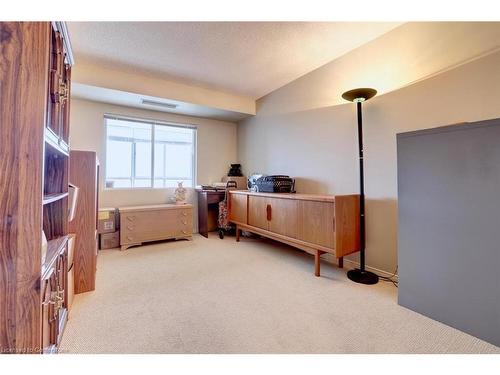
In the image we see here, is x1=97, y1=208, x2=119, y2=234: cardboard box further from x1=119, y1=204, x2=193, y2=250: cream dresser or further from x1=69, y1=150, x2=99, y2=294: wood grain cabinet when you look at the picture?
x1=69, y1=150, x2=99, y2=294: wood grain cabinet

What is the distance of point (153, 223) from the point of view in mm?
3451

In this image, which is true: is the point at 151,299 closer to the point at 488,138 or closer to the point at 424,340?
the point at 424,340

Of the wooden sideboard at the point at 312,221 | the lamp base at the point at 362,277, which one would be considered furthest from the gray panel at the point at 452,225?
the wooden sideboard at the point at 312,221

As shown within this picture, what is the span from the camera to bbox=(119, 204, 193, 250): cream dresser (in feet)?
10.6

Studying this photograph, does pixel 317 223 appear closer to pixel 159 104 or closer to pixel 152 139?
pixel 159 104

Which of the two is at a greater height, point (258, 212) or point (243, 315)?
point (258, 212)

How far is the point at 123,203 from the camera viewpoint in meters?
3.72

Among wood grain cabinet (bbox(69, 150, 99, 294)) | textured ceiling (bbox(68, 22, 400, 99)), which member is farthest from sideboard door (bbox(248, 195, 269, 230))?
wood grain cabinet (bbox(69, 150, 99, 294))

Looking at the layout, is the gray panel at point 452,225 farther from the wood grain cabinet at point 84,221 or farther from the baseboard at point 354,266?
the wood grain cabinet at point 84,221

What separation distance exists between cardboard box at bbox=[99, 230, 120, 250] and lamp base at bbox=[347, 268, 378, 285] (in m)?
3.22

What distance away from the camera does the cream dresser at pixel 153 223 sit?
3240mm

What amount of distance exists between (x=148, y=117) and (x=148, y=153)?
0.64 m

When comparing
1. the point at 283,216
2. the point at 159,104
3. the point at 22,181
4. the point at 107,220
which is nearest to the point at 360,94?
the point at 283,216

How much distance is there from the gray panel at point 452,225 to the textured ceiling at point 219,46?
1414mm
